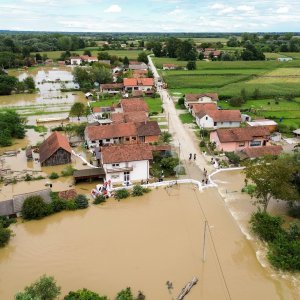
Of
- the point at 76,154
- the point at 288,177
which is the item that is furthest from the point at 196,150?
the point at 288,177

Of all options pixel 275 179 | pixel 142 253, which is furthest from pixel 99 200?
pixel 275 179

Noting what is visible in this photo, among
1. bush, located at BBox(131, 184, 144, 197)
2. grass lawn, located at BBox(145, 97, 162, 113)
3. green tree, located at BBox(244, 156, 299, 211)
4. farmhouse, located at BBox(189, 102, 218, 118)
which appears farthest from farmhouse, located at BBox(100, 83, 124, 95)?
green tree, located at BBox(244, 156, 299, 211)

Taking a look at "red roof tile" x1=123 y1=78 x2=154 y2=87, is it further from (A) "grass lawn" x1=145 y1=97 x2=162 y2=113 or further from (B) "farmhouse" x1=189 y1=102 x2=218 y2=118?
(B) "farmhouse" x1=189 y1=102 x2=218 y2=118

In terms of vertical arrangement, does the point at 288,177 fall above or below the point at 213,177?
above

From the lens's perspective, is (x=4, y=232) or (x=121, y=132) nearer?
(x=4, y=232)

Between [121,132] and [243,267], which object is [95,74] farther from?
[243,267]

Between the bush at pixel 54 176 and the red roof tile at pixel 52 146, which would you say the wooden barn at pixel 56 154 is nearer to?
the red roof tile at pixel 52 146

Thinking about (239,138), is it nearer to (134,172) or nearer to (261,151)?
(261,151)
